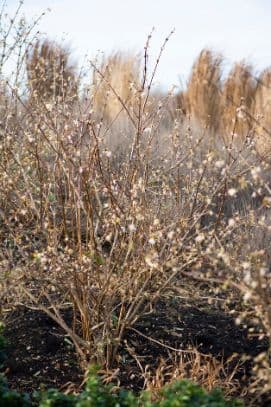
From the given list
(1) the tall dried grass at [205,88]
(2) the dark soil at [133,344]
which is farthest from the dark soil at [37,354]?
(1) the tall dried grass at [205,88]

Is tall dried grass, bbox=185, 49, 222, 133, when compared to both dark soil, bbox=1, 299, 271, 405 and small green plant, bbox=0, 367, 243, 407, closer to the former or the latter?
dark soil, bbox=1, 299, 271, 405

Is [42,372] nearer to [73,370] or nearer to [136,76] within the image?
[73,370]

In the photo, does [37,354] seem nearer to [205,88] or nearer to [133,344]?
[133,344]

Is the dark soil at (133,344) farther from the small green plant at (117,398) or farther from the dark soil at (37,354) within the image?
the small green plant at (117,398)

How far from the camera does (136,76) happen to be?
12.0 metres

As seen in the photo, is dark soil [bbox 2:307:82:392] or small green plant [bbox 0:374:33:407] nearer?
small green plant [bbox 0:374:33:407]

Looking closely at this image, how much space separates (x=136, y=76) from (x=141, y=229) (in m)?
7.75

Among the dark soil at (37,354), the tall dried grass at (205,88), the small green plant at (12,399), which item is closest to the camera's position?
the small green plant at (12,399)

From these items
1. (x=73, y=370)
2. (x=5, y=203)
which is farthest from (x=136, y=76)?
(x=73, y=370)

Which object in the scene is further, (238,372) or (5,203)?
(5,203)

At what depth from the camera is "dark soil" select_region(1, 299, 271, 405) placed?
4297 millimetres

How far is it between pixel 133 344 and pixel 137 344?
0.08 ft

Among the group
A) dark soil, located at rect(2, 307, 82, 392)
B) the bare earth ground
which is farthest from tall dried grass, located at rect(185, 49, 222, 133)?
dark soil, located at rect(2, 307, 82, 392)

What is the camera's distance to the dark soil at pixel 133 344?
430 cm
